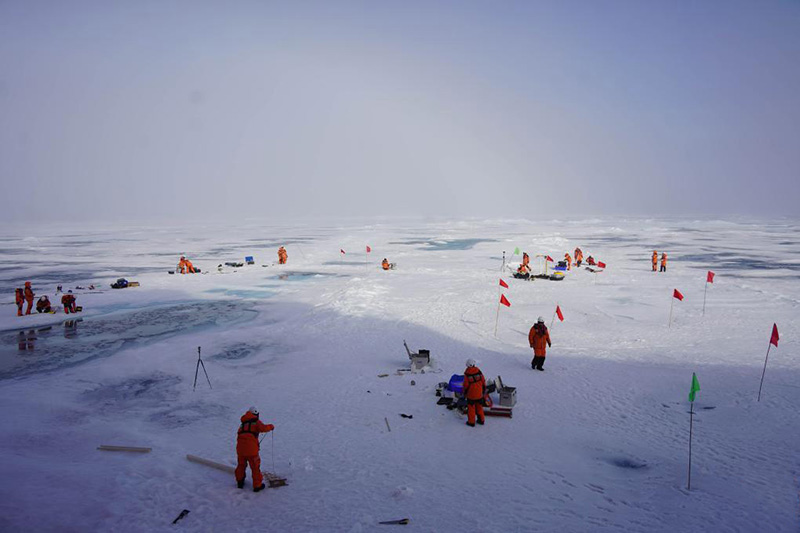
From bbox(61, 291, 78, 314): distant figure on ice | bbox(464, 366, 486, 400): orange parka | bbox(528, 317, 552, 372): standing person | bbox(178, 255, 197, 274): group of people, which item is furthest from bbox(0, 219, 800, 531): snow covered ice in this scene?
bbox(178, 255, 197, 274): group of people

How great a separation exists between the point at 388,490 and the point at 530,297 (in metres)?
14.8

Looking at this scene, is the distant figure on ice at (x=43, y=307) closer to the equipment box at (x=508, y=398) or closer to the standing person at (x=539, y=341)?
the equipment box at (x=508, y=398)

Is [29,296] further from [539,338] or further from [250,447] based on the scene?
[539,338]

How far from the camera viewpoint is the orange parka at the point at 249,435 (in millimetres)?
6168

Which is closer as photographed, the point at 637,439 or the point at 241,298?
the point at 637,439

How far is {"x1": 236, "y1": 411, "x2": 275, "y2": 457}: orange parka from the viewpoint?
6.17 m

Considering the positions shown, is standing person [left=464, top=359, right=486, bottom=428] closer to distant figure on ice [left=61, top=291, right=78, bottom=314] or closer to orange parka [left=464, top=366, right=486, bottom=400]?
orange parka [left=464, top=366, right=486, bottom=400]

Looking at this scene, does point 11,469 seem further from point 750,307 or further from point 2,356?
point 750,307

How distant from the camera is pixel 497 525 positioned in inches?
219

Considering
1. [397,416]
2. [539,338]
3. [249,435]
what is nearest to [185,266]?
[397,416]

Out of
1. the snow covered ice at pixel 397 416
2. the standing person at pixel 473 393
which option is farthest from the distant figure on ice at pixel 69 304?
the standing person at pixel 473 393

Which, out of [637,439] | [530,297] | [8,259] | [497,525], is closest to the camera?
[497,525]

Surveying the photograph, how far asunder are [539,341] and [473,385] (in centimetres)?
337

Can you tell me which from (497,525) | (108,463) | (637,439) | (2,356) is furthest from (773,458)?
(2,356)
